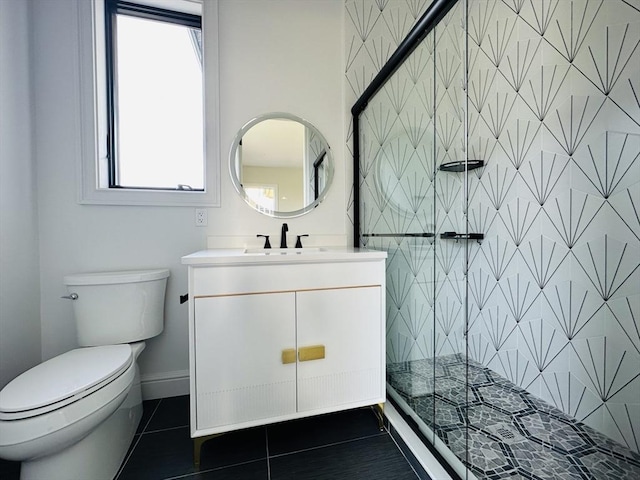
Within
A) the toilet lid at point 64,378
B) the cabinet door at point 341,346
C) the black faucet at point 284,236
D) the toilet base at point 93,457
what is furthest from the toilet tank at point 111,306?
the cabinet door at point 341,346

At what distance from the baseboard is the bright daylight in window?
1.12m

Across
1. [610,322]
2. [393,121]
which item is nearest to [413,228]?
[393,121]

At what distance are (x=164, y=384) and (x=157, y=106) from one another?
1677 mm

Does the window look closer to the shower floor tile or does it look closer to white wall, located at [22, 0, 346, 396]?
white wall, located at [22, 0, 346, 396]

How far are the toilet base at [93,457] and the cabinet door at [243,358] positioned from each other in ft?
1.14

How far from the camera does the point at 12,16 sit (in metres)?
1.31

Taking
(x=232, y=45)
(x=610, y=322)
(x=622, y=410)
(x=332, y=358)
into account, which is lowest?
(x=622, y=410)

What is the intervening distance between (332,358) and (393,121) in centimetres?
127

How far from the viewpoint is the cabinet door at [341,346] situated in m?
1.21

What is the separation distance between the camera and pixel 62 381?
3.13 feet

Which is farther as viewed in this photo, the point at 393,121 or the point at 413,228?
the point at 393,121

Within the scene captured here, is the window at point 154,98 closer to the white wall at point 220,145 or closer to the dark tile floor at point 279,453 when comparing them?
the white wall at point 220,145

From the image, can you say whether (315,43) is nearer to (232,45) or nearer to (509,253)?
(232,45)

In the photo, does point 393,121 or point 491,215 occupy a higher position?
point 393,121
